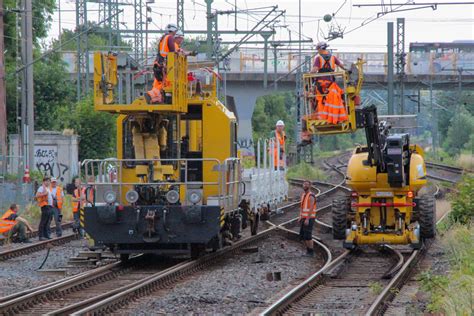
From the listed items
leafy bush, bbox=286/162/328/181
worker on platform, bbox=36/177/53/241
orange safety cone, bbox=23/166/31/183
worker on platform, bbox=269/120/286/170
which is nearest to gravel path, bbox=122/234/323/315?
worker on platform, bbox=269/120/286/170

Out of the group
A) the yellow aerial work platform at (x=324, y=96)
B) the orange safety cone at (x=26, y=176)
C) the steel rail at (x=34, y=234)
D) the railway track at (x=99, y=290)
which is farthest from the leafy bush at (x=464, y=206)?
the orange safety cone at (x=26, y=176)

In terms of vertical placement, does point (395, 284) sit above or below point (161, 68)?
below

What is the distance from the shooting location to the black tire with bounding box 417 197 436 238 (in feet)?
63.9

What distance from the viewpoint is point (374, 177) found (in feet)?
62.2

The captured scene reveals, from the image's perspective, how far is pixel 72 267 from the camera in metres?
18.1

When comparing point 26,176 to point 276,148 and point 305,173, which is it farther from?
point 305,173

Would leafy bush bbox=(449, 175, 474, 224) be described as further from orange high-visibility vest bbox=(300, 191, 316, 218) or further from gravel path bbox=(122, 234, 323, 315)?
orange high-visibility vest bbox=(300, 191, 316, 218)

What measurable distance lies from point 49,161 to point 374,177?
23.1m

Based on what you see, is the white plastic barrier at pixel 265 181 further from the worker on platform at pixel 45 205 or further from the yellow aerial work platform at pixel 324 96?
the worker on platform at pixel 45 205

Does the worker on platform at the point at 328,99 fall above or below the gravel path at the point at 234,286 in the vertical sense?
above

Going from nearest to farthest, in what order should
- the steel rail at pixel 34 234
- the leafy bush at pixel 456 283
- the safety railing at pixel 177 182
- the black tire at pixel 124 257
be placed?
the leafy bush at pixel 456 283, the safety railing at pixel 177 182, the black tire at pixel 124 257, the steel rail at pixel 34 234

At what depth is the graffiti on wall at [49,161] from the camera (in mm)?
39469

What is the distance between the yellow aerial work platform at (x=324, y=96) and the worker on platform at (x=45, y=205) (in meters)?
7.72

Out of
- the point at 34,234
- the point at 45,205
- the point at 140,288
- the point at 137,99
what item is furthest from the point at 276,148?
the point at 140,288
